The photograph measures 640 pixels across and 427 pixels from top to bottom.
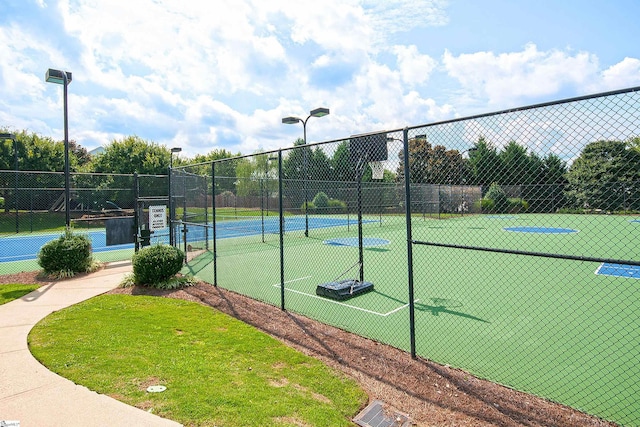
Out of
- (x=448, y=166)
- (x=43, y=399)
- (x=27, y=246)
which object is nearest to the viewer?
(x=43, y=399)

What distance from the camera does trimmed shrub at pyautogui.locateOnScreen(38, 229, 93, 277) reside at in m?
8.12

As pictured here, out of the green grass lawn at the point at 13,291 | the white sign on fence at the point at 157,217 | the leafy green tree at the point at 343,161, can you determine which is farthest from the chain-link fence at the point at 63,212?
the leafy green tree at the point at 343,161

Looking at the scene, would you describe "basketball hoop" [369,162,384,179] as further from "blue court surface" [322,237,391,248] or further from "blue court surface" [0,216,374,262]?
"blue court surface" [322,237,391,248]

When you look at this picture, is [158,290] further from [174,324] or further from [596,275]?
[596,275]

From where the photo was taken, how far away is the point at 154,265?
23.2 feet

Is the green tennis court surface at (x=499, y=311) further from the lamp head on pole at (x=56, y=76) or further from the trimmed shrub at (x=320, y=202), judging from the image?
the lamp head on pole at (x=56, y=76)

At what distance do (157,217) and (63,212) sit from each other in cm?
1460

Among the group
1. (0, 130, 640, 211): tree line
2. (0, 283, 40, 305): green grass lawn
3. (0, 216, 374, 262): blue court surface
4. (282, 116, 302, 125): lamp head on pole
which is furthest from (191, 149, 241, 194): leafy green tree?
Result: (0, 283, 40, 305): green grass lawn

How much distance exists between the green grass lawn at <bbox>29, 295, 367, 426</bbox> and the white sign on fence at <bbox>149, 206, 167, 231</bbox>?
11.3 ft

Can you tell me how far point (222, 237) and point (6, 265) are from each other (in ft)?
23.1

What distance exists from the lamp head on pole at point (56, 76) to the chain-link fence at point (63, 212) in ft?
8.03

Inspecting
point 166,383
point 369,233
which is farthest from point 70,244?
point 369,233

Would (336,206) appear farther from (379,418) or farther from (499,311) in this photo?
(379,418)

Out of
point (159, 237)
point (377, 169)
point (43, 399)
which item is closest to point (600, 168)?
point (377, 169)
